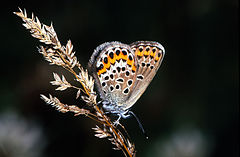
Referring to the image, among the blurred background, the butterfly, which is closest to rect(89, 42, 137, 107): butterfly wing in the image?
the butterfly

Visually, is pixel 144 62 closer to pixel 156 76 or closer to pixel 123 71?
pixel 123 71

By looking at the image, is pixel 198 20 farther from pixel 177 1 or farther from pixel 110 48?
pixel 110 48

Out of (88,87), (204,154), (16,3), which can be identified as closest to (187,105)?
(204,154)

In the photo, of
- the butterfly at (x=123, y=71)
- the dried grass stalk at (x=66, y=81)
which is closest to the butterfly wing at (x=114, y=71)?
the butterfly at (x=123, y=71)

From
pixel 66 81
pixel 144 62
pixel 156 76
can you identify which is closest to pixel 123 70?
pixel 144 62

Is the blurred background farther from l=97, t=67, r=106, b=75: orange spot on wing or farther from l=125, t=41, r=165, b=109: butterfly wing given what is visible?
l=97, t=67, r=106, b=75: orange spot on wing

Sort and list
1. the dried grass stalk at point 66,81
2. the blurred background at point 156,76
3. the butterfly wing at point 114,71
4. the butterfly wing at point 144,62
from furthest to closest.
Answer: the blurred background at point 156,76
the butterfly wing at point 144,62
the butterfly wing at point 114,71
the dried grass stalk at point 66,81

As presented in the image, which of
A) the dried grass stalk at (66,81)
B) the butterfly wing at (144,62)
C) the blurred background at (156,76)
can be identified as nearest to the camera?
the dried grass stalk at (66,81)

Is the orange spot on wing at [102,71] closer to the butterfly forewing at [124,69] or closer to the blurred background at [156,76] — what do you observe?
the butterfly forewing at [124,69]
